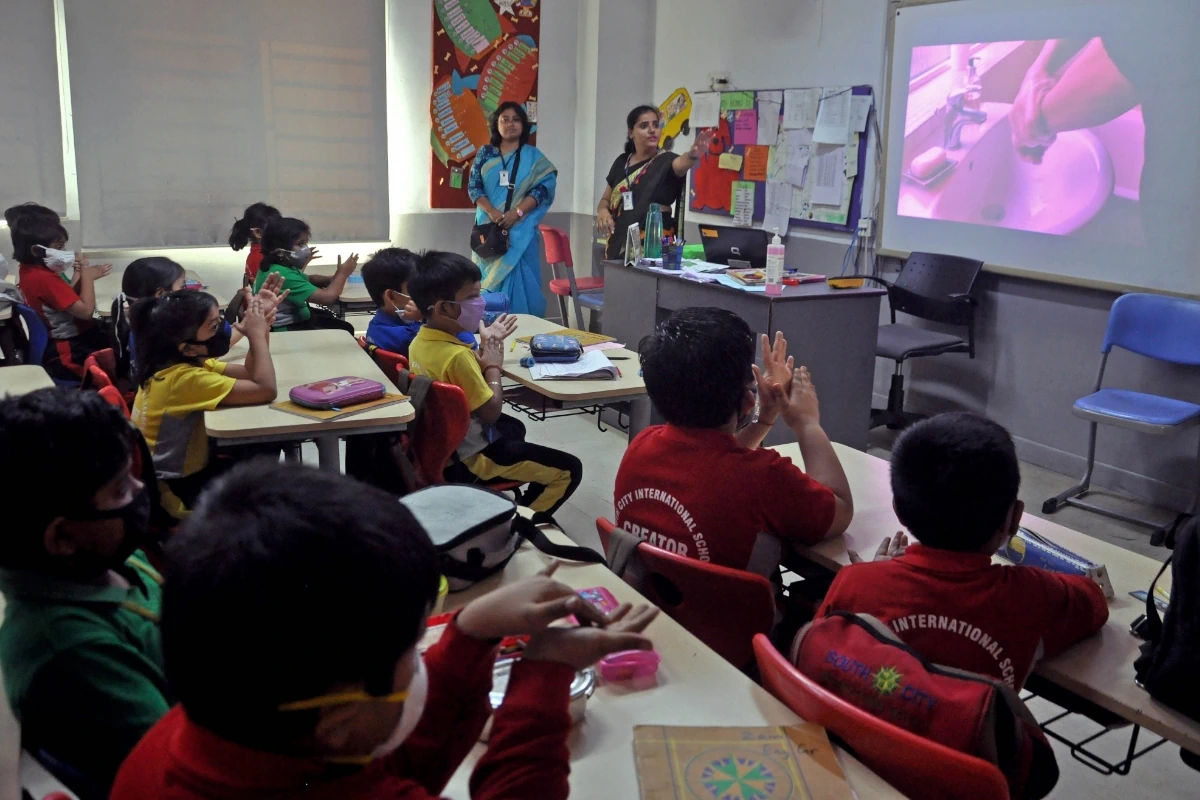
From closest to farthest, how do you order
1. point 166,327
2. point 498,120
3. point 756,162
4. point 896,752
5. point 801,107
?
point 896,752 → point 166,327 → point 801,107 → point 498,120 → point 756,162

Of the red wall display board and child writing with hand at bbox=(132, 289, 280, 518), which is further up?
the red wall display board

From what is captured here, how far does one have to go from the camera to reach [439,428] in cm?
260

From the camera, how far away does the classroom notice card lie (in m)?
1.03

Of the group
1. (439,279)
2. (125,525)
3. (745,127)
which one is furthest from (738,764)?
(745,127)

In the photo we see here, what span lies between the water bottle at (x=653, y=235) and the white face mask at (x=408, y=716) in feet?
12.9

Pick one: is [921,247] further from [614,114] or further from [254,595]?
[254,595]

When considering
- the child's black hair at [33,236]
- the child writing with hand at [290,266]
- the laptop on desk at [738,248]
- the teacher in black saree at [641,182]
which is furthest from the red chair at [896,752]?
the child's black hair at [33,236]

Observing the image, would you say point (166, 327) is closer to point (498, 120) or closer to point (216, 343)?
point (216, 343)

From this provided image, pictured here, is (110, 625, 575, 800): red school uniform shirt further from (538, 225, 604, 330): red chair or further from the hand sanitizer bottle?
(538, 225, 604, 330): red chair

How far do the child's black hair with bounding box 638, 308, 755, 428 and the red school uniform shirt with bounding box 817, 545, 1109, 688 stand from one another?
556 millimetres

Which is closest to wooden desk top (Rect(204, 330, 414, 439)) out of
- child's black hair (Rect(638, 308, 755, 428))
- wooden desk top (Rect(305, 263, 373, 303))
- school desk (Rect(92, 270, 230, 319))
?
wooden desk top (Rect(305, 263, 373, 303))

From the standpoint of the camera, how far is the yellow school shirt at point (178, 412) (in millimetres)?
2400

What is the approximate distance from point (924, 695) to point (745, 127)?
5213 mm

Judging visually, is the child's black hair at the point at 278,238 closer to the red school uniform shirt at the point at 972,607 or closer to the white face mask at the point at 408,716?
the red school uniform shirt at the point at 972,607
